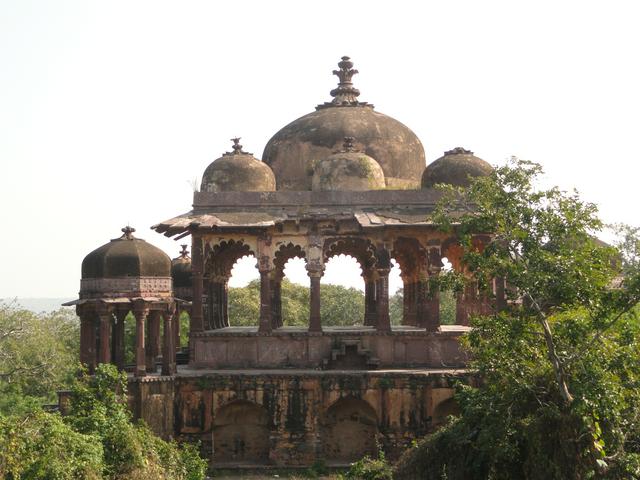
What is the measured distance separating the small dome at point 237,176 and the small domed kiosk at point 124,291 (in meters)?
3.20

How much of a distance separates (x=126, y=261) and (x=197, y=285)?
241 centimetres

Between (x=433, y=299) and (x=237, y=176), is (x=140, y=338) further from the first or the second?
(x=433, y=299)

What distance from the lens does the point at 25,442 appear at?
46.1ft

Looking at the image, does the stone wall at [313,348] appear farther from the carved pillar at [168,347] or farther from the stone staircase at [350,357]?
the carved pillar at [168,347]

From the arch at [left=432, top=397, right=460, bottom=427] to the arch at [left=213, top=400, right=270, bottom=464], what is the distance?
3.36 m

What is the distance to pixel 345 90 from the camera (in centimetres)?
2627

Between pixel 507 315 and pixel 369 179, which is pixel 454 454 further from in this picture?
pixel 369 179

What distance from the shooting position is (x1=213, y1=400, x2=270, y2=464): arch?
807 inches

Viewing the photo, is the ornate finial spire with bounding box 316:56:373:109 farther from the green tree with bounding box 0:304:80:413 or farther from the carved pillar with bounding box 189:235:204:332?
the green tree with bounding box 0:304:80:413

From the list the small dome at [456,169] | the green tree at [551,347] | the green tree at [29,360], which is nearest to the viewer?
the green tree at [551,347]

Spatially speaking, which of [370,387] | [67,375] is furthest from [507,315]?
[67,375]

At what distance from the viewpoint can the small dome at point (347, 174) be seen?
73.1 ft

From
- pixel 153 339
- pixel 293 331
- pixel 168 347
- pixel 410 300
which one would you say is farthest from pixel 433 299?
pixel 153 339

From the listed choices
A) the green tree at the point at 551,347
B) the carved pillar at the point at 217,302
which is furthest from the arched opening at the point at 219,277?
the green tree at the point at 551,347
